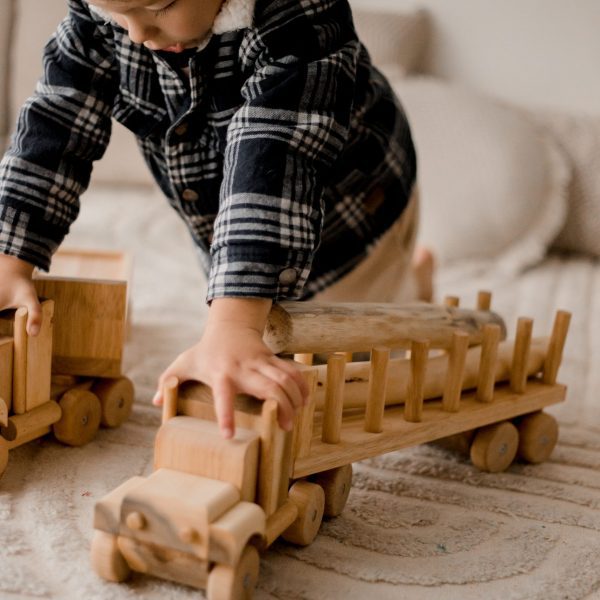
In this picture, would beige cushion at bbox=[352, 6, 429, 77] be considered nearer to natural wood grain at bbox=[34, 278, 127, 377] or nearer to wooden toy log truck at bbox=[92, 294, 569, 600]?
wooden toy log truck at bbox=[92, 294, 569, 600]

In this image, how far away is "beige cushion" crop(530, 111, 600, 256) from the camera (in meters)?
1.48

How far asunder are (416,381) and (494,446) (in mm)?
117

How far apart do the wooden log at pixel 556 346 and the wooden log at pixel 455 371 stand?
5.2 inches

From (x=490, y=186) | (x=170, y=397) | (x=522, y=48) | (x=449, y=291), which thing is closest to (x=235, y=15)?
(x=170, y=397)

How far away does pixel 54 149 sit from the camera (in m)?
0.78

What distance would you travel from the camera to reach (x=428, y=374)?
2.52 feet

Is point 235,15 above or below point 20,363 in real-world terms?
above

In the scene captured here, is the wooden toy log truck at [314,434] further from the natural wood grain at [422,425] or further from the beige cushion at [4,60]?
the beige cushion at [4,60]

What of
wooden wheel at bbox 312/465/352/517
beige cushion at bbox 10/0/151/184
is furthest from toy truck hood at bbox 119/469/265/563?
beige cushion at bbox 10/0/151/184

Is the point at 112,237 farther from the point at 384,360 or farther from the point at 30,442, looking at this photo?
the point at 384,360

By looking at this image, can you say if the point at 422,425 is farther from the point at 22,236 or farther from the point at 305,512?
the point at 22,236

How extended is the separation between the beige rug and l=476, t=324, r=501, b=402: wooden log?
0.07m

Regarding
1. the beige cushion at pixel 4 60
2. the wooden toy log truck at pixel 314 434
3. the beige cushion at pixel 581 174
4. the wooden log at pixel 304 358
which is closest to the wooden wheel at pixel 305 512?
the wooden toy log truck at pixel 314 434

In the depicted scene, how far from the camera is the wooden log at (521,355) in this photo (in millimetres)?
788
